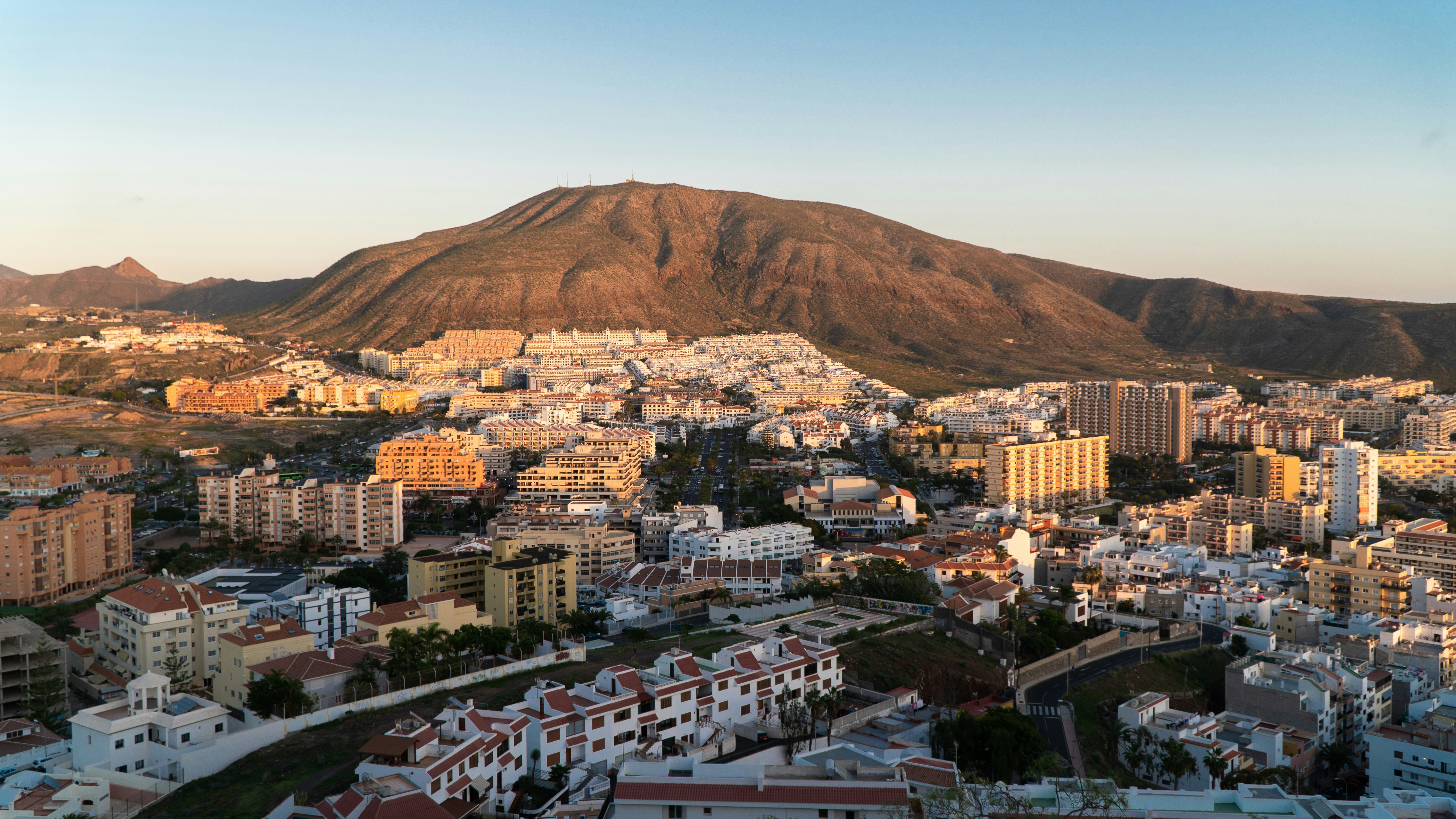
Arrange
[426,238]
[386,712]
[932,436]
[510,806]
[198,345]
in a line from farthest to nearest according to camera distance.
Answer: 1. [426,238]
2. [198,345]
3. [932,436]
4. [386,712]
5. [510,806]

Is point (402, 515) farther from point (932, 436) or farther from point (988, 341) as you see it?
point (988, 341)

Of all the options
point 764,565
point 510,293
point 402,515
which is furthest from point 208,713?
point 510,293

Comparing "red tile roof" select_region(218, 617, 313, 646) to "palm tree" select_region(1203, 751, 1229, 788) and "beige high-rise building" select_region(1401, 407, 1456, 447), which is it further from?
"beige high-rise building" select_region(1401, 407, 1456, 447)

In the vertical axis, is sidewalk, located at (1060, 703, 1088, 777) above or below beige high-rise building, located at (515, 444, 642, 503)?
below

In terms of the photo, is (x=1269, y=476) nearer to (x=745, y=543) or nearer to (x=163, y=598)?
(x=745, y=543)

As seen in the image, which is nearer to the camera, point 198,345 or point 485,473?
point 485,473

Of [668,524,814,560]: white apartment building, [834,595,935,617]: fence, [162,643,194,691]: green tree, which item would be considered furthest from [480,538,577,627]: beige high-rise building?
[834,595,935,617]: fence

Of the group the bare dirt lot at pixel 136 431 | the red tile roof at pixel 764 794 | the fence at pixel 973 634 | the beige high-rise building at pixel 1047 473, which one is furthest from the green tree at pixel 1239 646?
the bare dirt lot at pixel 136 431

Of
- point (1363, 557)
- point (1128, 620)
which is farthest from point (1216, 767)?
point (1363, 557)
